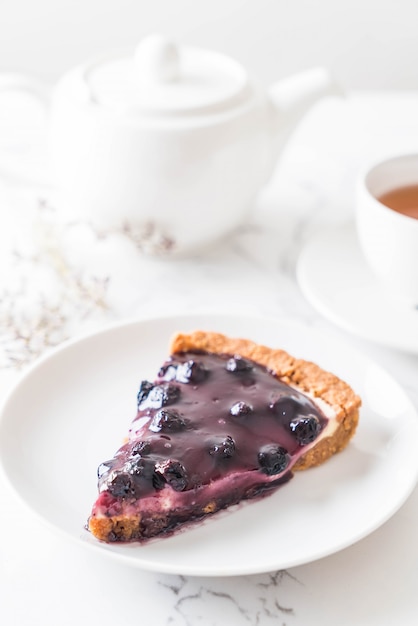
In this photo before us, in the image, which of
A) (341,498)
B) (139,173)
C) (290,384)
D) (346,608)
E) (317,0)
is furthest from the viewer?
(317,0)

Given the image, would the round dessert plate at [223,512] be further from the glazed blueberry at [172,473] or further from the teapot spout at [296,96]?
the teapot spout at [296,96]

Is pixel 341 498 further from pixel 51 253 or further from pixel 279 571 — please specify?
pixel 51 253

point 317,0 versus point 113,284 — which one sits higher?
point 317,0

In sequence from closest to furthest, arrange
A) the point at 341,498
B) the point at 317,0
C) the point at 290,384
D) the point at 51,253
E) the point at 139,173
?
the point at 341,498, the point at 290,384, the point at 139,173, the point at 51,253, the point at 317,0

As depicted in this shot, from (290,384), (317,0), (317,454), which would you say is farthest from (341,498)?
(317,0)

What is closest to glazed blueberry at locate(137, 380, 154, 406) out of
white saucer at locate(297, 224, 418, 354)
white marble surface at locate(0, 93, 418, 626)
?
white marble surface at locate(0, 93, 418, 626)

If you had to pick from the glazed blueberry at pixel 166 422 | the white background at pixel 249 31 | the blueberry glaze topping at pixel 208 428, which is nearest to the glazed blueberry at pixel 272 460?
the blueberry glaze topping at pixel 208 428
